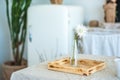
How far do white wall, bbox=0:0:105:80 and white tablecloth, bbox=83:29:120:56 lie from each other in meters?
0.63

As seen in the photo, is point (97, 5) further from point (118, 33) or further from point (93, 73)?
point (93, 73)

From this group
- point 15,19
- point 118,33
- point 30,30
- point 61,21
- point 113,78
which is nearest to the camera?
point 113,78

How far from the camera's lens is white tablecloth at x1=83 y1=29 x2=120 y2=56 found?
260 centimetres

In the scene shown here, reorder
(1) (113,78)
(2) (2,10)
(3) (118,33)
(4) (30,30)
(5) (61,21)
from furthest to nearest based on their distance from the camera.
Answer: (2) (2,10)
(4) (30,30)
(5) (61,21)
(3) (118,33)
(1) (113,78)

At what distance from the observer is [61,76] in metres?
1.45

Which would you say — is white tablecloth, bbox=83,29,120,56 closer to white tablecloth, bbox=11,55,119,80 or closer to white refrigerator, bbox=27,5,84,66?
white refrigerator, bbox=27,5,84,66

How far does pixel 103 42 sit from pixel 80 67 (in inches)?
45.9

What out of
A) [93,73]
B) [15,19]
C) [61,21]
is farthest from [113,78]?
[15,19]

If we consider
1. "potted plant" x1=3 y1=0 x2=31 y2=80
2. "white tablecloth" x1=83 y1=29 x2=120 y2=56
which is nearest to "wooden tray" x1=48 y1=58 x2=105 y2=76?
"white tablecloth" x1=83 y1=29 x2=120 y2=56

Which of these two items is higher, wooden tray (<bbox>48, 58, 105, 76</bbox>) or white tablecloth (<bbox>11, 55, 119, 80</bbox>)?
wooden tray (<bbox>48, 58, 105, 76</bbox>)

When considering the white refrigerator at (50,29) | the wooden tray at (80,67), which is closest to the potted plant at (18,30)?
the white refrigerator at (50,29)

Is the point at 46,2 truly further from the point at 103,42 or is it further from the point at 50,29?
the point at 103,42

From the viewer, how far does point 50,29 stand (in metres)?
2.96

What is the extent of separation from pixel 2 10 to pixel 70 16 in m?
1.48
